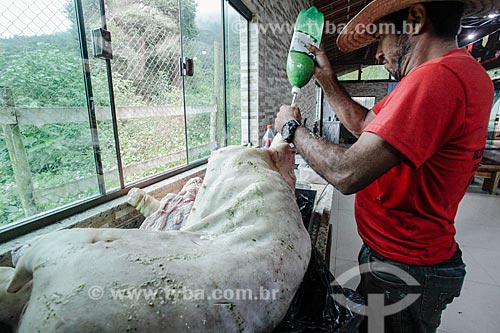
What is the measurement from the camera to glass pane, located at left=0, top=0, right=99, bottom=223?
0.87 metres

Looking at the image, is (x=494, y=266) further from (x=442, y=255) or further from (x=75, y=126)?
(x=75, y=126)

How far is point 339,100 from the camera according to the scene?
1.36 m

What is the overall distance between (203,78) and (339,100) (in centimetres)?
127

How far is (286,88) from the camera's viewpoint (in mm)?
4125

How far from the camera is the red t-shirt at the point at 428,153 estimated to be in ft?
2.19

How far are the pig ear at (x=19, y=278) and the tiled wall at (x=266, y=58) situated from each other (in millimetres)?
2587

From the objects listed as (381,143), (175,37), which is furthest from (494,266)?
(175,37)

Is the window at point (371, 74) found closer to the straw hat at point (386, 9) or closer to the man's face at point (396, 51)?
the straw hat at point (386, 9)

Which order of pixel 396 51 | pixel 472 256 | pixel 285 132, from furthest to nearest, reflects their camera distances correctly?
pixel 472 256 < pixel 285 132 < pixel 396 51

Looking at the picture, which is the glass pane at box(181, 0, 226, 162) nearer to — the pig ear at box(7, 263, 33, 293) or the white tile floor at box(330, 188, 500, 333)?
the pig ear at box(7, 263, 33, 293)

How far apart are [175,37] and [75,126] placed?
40.2 inches

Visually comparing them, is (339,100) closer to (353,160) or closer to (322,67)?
(322,67)

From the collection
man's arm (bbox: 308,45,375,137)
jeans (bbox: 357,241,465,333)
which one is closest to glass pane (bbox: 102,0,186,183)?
man's arm (bbox: 308,45,375,137)

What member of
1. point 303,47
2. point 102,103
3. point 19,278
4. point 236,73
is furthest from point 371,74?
point 19,278
